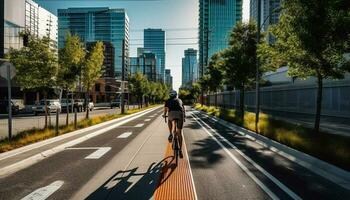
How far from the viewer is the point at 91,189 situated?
8.04 m

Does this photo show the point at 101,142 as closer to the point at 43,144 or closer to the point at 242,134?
the point at 43,144

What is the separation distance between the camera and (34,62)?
63.3 ft

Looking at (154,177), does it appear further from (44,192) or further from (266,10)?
(266,10)

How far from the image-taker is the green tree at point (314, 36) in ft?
46.9

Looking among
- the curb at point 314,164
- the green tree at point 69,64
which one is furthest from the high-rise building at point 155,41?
the curb at point 314,164

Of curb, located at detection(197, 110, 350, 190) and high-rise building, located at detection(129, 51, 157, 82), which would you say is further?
high-rise building, located at detection(129, 51, 157, 82)

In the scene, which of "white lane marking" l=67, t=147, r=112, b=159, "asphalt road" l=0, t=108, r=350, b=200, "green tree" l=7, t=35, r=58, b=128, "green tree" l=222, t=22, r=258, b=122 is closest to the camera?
"asphalt road" l=0, t=108, r=350, b=200

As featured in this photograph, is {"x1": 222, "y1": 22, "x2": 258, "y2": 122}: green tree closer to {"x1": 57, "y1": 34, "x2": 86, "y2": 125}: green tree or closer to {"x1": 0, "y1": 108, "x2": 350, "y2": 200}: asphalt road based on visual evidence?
{"x1": 57, "y1": 34, "x2": 86, "y2": 125}: green tree

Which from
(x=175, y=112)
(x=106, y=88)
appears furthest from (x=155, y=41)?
(x=175, y=112)

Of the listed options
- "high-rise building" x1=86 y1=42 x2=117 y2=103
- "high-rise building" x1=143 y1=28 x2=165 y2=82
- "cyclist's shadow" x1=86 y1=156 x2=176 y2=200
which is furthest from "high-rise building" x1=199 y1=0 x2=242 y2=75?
"high-rise building" x1=143 y1=28 x2=165 y2=82

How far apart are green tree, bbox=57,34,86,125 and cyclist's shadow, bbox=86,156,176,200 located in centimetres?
1278

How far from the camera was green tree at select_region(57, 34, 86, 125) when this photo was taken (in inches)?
870

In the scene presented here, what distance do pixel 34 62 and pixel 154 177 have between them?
1226 centimetres

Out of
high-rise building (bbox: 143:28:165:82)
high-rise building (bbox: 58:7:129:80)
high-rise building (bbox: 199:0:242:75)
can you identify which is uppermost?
high-rise building (bbox: 143:28:165:82)
